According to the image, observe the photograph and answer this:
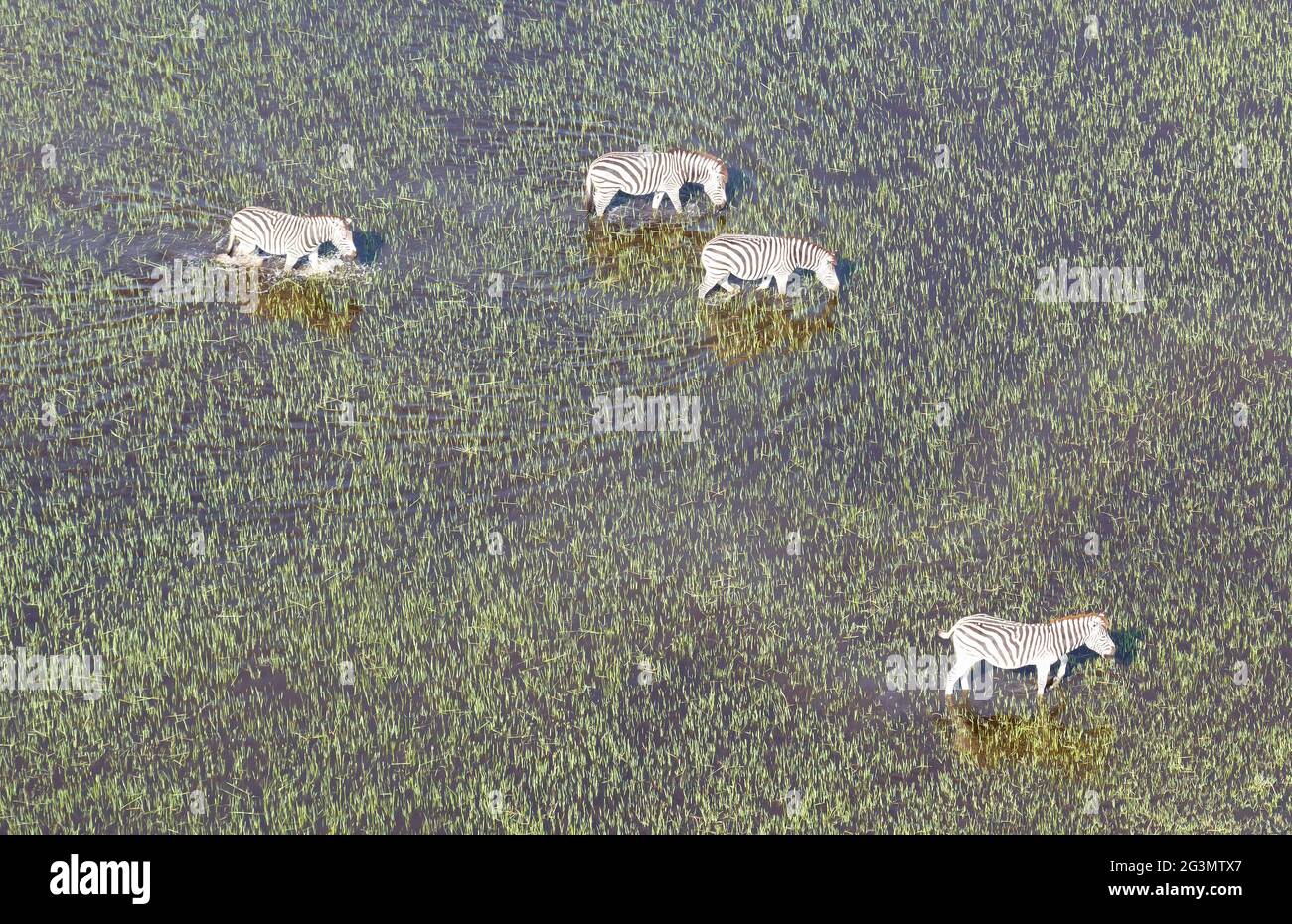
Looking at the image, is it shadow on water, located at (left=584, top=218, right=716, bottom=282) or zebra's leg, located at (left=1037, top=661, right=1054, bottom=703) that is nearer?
zebra's leg, located at (left=1037, top=661, right=1054, bottom=703)

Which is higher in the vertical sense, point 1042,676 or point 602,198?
point 602,198

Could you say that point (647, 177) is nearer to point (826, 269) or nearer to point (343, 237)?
point (826, 269)

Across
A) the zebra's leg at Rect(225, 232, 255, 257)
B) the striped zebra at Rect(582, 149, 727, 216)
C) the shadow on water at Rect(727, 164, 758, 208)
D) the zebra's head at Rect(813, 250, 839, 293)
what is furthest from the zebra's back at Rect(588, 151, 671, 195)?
the zebra's leg at Rect(225, 232, 255, 257)

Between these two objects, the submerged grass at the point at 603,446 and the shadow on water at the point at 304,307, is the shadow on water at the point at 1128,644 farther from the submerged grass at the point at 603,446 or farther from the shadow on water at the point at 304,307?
the shadow on water at the point at 304,307

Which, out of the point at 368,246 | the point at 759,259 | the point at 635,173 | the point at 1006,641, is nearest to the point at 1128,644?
the point at 1006,641

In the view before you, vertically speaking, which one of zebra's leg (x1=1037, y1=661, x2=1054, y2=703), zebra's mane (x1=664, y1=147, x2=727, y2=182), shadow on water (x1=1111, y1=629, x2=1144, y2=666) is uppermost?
zebra's mane (x1=664, y1=147, x2=727, y2=182)

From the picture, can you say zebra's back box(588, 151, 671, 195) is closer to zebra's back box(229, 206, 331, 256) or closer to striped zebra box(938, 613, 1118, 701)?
zebra's back box(229, 206, 331, 256)
